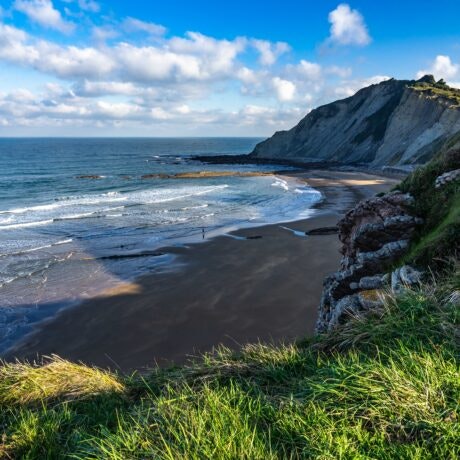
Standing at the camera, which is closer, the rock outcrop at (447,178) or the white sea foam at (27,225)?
the rock outcrop at (447,178)

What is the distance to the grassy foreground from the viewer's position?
3.09 metres

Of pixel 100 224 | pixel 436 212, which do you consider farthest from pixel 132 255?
pixel 436 212

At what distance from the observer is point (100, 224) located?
101 feet

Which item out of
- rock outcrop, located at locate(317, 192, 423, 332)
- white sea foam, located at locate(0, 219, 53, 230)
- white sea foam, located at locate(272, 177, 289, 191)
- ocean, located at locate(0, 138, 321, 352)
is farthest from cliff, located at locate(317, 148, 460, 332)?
white sea foam, located at locate(272, 177, 289, 191)

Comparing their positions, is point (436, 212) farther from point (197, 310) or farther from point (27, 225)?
point (27, 225)

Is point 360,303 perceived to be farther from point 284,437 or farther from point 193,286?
point 193,286

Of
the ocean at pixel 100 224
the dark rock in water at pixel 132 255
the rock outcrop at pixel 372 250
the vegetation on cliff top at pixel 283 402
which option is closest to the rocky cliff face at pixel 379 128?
the ocean at pixel 100 224

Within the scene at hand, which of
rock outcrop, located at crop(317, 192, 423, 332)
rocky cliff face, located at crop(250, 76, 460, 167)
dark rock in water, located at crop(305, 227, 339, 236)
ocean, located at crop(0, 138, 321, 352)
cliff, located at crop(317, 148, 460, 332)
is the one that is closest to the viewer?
cliff, located at crop(317, 148, 460, 332)

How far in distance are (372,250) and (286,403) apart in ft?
21.8

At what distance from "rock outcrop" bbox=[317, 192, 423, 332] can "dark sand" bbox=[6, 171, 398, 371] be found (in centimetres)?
265

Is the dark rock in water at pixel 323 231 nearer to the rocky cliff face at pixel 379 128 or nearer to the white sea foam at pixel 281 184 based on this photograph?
the white sea foam at pixel 281 184

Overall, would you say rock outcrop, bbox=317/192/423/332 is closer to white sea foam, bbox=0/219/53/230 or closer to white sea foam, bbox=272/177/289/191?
white sea foam, bbox=0/219/53/230

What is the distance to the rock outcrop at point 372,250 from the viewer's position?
28.3ft

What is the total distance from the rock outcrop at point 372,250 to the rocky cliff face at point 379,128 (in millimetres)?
48580
